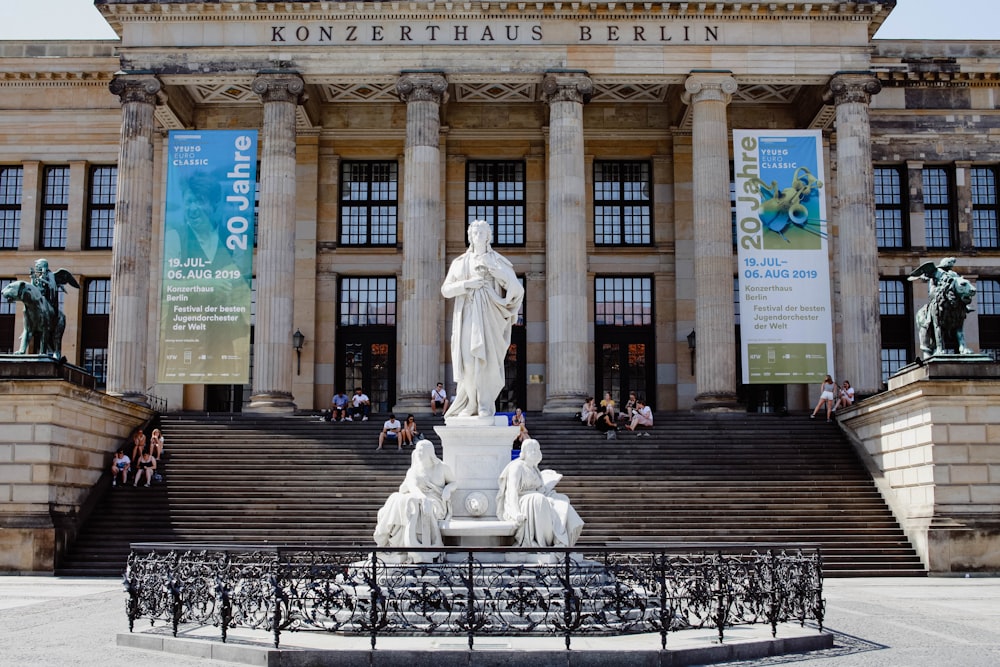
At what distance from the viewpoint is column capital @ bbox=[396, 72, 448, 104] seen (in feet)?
115

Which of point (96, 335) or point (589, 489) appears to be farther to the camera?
point (96, 335)

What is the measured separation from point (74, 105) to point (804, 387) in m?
27.5

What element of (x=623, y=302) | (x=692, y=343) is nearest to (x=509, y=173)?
(x=623, y=302)

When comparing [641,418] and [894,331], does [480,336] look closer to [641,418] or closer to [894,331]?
[641,418]

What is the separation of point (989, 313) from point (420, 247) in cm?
2099

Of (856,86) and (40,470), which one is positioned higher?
(856,86)

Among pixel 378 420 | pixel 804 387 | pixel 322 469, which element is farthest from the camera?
pixel 804 387

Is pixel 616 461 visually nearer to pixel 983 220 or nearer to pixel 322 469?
pixel 322 469

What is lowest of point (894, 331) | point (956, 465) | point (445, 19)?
point (956, 465)

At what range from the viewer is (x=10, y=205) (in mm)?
41312

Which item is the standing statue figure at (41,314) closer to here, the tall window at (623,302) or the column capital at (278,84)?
the column capital at (278,84)

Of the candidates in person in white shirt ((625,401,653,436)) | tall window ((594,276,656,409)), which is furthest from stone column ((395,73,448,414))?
tall window ((594,276,656,409))

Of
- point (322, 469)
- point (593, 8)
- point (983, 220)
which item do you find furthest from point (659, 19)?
point (322, 469)

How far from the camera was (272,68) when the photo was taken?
35.1m
